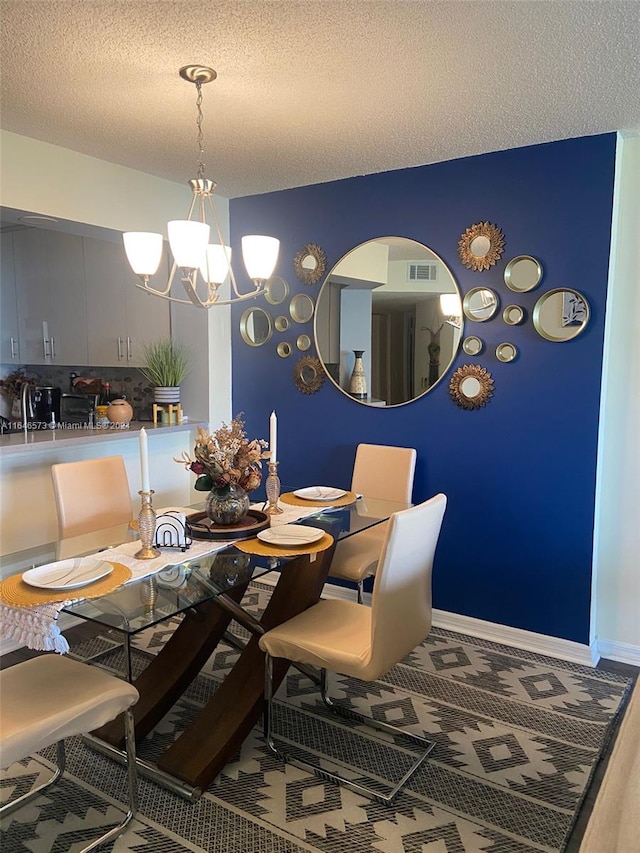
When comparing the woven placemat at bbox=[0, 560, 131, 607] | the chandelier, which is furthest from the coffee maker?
the woven placemat at bbox=[0, 560, 131, 607]

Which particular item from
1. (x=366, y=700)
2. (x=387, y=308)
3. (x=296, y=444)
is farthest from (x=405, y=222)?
(x=366, y=700)

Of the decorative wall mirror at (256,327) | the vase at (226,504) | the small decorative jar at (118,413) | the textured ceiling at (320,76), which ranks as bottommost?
the vase at (226,504)

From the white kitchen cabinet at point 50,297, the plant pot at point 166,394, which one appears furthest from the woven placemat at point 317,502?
the white kitchen cabinet at point 50,297

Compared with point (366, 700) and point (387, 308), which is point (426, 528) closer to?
point (366, 700)

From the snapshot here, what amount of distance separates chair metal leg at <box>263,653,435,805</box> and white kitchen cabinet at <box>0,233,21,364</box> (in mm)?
3581

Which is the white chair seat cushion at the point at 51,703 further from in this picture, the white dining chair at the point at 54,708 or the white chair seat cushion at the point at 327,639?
the white chair seat cushion at the point at 327,639

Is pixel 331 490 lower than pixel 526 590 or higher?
higher

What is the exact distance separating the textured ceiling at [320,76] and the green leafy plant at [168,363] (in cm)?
123

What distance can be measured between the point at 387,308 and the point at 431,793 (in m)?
2.39

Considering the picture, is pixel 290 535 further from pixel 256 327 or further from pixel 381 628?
pixel 256 327

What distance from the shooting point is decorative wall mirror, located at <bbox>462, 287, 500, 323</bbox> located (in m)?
3.16

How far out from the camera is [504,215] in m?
3.09

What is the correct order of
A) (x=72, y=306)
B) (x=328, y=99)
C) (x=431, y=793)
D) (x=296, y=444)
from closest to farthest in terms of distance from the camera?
1. (x=431, y=793)
2. (x=328, y=99)
3. (x=296, y=444)
4. (x=72, y=306)

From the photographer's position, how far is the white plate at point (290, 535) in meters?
2.24
